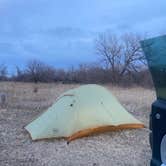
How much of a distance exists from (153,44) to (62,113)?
14.3 ft

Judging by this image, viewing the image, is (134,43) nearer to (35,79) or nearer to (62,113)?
(35,79)

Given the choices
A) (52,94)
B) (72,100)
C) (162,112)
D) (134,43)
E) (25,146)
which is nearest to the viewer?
(162,112)

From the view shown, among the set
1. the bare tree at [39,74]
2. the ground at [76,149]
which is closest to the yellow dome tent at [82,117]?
the ground at [76,149]

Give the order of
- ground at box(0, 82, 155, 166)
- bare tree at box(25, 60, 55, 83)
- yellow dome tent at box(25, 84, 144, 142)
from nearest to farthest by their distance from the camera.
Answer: ground at box(0, 82, 155, 166) < yellow dome tent at box(25, 84, 144, 142) < bare tree at box(25, 60, 55, 83)

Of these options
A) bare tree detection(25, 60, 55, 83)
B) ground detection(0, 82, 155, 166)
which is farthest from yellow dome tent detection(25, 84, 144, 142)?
bare tree detection(25, 60, 55, 83)

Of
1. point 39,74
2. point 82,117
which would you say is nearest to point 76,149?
point 82,117

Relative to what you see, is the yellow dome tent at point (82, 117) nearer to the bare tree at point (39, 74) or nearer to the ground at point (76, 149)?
the ground at point (76, 149)

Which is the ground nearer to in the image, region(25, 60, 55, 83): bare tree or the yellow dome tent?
the yellow dome tent

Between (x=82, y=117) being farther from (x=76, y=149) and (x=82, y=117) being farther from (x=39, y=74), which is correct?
(x=39, y=74)

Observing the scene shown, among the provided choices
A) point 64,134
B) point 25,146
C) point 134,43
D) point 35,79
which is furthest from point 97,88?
point 134,43

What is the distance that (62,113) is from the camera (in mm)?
7008

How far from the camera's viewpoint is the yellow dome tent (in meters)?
6.71

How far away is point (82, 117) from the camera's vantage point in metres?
6.86

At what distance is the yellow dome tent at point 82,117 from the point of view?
671cm
